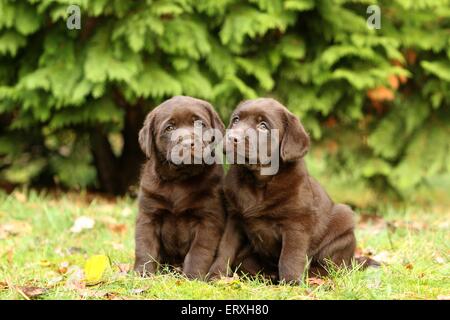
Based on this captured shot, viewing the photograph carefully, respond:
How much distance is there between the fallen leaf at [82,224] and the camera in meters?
5.76

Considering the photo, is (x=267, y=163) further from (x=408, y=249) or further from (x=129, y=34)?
(x=129, y=34)

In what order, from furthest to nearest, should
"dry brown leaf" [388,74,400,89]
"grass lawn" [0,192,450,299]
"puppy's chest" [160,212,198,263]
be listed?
"dry brown leaf" [388,74,400,89] → "puppy's chest" [160,212,198,263] → "grass lawn" [0,192,450,299]

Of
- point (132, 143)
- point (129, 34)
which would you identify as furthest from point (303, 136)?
point (132, 143)

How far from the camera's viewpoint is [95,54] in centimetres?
654

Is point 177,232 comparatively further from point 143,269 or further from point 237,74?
point 237,74

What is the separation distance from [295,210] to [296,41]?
3.25m

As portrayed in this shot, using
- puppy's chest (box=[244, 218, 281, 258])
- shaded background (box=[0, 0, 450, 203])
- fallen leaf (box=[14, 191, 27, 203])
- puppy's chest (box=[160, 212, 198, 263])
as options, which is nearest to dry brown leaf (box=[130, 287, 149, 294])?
puppy's chest (box=[160, 212, 198, 263])

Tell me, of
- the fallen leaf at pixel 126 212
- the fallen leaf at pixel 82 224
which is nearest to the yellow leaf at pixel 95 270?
the fallen leaf at pixel 82 224

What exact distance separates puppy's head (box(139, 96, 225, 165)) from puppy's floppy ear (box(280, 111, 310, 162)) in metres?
0.43

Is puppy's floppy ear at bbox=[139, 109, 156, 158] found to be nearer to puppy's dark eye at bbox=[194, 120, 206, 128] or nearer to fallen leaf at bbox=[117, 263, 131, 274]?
puppy's dark eye at bbox=[194, 120, 206, 128]

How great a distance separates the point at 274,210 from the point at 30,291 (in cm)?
139

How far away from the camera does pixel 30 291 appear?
12.0 ft

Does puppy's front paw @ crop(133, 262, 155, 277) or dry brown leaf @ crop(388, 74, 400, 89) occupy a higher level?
dry brown leaf @ crop(388, 74, 400, 89)

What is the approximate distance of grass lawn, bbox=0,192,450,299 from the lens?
12.3ft
